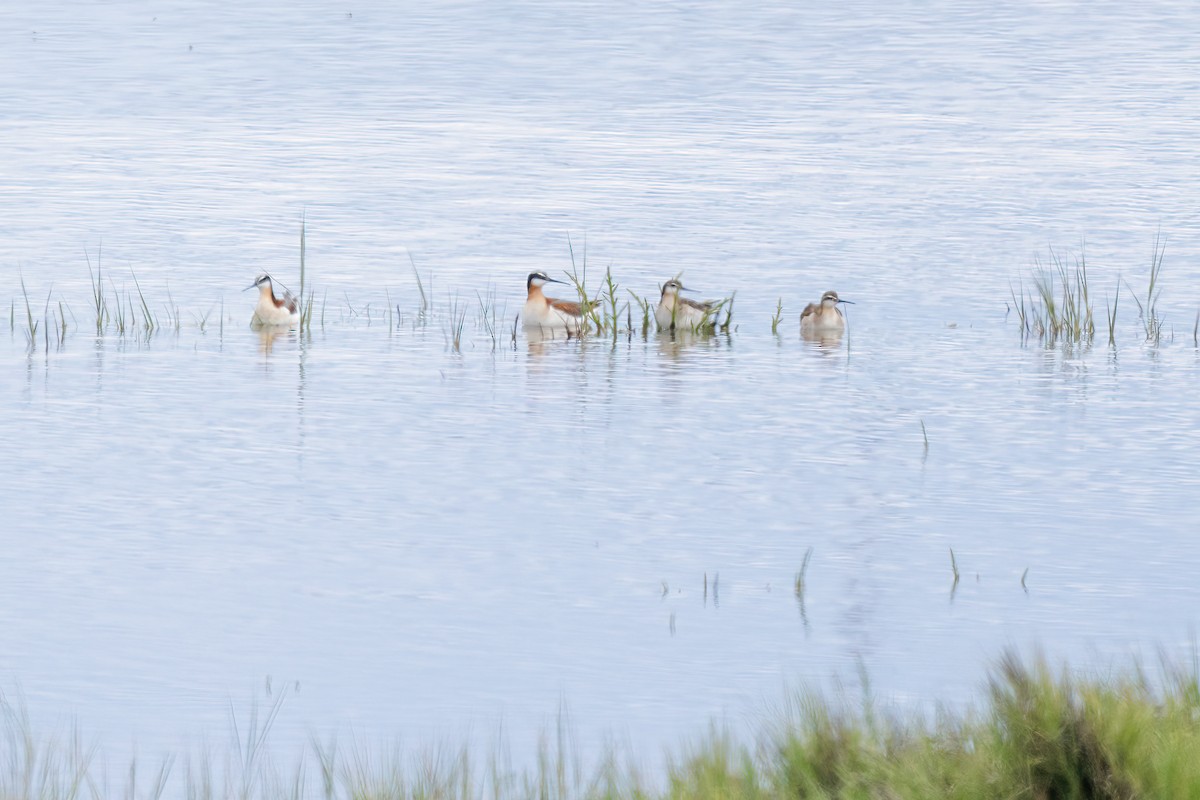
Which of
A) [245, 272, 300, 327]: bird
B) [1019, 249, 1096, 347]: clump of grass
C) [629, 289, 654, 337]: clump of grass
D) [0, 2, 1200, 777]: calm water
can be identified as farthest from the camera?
[629, 289, 654, 337]: clump of grass

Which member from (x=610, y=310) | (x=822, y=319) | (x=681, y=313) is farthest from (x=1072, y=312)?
(x=610, y=310)

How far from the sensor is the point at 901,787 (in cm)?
483

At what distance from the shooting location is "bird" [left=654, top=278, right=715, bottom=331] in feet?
50.4

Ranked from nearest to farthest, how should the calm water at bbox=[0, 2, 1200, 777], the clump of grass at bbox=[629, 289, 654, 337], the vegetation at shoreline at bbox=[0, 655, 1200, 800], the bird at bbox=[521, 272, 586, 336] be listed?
the vegetation at shoreline at bbox=[0, 655, 1200, 800]
the calm water at bbox=[0, 2, 1200, 777]
the bird at bbox=[521, 272, 586, 336]
the clump of grass at bbox=[629, 289, 654, 337]

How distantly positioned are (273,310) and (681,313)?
10.1 ft

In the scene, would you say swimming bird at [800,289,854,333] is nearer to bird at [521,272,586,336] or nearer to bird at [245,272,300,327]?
bird at [521,272,586,336]

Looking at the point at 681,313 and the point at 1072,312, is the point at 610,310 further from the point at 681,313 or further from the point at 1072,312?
the point at 1072,312

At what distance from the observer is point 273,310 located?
50.4 feet

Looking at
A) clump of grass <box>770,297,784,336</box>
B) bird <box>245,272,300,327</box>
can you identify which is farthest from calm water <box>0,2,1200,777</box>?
bird <box>245,272,300,327</box>

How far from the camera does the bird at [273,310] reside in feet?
50.3

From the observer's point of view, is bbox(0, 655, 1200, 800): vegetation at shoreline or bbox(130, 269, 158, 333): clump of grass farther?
bbox(130, 269, 158, 333): clump of grass

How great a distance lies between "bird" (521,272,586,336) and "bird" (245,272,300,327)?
5.69ft

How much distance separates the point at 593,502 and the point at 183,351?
217 inches

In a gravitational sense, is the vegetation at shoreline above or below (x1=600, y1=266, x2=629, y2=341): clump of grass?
below
